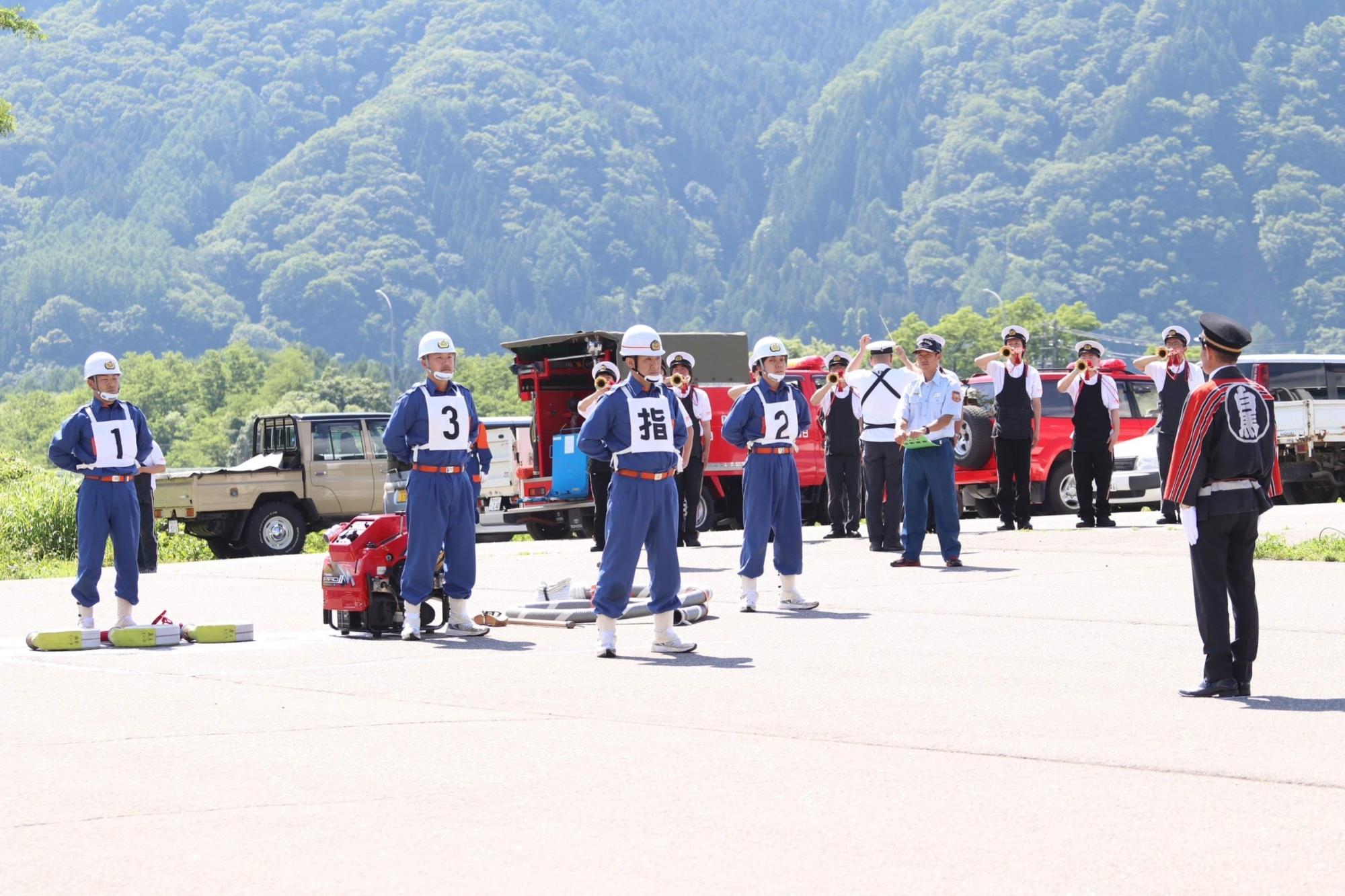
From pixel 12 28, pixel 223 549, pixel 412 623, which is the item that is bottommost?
pixel 412 623

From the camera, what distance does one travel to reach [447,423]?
12.6 m

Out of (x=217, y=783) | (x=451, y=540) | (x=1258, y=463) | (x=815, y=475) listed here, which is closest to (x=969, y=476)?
(x=815, y=475)

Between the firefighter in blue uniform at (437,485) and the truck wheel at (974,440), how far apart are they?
1142 cm

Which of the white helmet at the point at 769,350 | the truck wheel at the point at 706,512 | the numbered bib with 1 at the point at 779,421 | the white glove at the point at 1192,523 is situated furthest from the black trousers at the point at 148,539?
the white glove at the point at 1192,523

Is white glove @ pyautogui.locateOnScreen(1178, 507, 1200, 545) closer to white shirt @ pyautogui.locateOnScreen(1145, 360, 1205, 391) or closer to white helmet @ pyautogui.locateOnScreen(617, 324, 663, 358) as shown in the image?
white helmet @ pyautogui.locateOnScreen(617, 324, 663, 358)

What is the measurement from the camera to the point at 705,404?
19.7m

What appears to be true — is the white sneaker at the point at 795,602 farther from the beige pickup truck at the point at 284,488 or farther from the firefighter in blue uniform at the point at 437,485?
the beige pickup truck at the point at 284,488

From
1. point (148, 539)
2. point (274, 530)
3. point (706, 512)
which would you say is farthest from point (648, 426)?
point (274, 530)

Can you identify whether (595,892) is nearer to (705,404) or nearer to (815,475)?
(705,404)

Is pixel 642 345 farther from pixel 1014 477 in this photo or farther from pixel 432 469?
pixel 1014 477

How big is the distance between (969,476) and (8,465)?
20717 millimetres

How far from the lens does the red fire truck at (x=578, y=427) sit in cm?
2442

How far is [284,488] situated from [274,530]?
64cm

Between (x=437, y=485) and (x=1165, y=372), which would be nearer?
(x=437, y=485)
